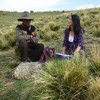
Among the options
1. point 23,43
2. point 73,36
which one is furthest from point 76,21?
point 23,43

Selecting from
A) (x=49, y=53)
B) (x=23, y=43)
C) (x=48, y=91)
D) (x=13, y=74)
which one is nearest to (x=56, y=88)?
(x=48, y=91)

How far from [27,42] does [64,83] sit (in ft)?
14.0

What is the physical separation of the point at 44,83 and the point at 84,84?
2.32 feet

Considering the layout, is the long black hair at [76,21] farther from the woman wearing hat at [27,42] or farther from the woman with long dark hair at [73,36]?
the woman wearing hat at [27,42]

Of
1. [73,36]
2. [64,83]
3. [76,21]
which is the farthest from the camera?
[73,36]

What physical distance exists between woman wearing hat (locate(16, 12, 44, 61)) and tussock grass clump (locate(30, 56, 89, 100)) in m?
3.73

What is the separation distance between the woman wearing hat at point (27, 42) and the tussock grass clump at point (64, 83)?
3730 mm

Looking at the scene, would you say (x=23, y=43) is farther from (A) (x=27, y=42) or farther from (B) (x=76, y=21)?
(B) (x=76, y=21)

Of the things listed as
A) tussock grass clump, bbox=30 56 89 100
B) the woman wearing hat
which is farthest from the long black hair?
tussock grass clump, bbox=30 56 89 100

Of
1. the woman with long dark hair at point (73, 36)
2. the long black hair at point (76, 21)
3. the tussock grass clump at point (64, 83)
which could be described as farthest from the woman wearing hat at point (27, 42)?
the tussock grass clump at point (64, 83)

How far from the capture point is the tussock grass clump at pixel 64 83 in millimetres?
6336

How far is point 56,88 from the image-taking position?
21.2 feet

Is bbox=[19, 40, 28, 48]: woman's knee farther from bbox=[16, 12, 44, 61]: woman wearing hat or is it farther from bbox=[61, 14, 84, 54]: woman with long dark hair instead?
bbox=[61, 14, 84, 54]: woman with long dark hair

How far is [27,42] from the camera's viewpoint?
10.6m
